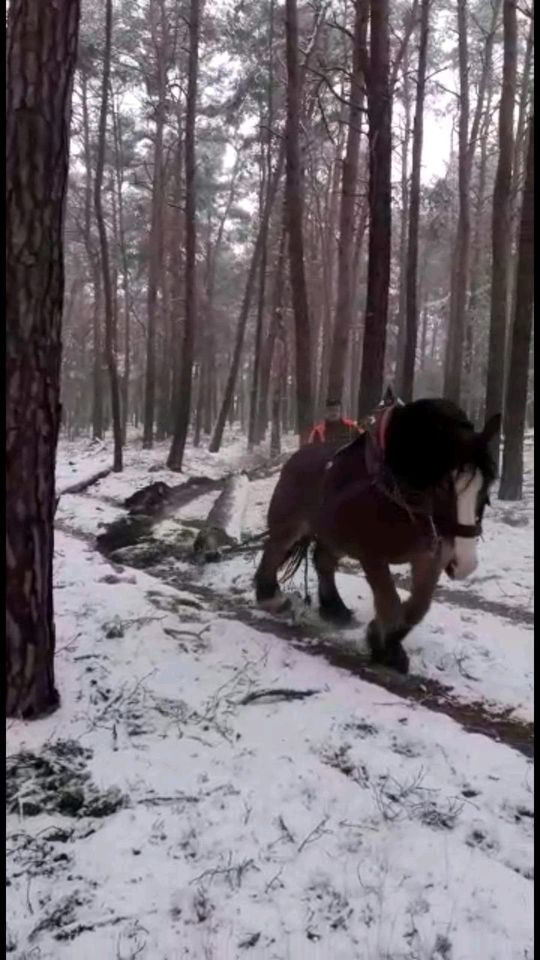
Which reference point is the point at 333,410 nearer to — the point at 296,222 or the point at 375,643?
the point at 375,643

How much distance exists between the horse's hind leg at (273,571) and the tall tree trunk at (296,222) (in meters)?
6.20

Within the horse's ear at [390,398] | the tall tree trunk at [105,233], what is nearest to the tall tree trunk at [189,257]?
the tall tree trunk at [105,233]

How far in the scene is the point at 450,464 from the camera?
13.3 ft

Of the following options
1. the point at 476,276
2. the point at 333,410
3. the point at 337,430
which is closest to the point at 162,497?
the point at 333,410

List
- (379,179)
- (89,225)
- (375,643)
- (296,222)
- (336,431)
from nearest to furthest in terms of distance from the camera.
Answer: (375,643) → (336,431) → (379,179) → (296,222) → (89,225)

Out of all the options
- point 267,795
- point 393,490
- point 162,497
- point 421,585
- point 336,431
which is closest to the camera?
point 267,795

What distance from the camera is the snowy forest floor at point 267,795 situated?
99.0 inches

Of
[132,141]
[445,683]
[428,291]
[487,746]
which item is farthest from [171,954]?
[428,291]

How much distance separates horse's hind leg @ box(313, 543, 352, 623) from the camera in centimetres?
595

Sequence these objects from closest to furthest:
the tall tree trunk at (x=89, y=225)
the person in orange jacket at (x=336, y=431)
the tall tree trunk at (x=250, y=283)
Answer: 1. the person in orange jacket at (x=336, y=431)
2. the tall tree trunk at (x=250, y=283)
3. the tall tree trunk at (x=89, y=225)

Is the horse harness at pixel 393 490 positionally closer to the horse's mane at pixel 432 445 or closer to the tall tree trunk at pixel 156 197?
the horse's mane at pixel 432 445

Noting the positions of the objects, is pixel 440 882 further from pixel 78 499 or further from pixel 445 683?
pixel 78 499

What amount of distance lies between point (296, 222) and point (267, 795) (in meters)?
11.5

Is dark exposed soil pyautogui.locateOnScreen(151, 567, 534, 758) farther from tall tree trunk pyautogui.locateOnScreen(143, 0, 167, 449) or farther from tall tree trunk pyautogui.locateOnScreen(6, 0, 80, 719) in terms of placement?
tall tree trunk pyautogui.locateOnScreen(143, 0, 167, 449)
